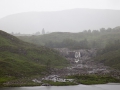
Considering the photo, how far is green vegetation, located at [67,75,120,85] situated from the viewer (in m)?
112

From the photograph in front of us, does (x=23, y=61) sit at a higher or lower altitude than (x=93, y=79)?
higher

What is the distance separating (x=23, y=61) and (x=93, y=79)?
5611cm

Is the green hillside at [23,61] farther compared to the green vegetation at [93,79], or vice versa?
the green hillside at [23,61]

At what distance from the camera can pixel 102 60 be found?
186 meters

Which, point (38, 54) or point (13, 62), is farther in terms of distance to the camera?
point (38, 54)

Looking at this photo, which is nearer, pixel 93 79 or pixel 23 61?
pixel 93 79

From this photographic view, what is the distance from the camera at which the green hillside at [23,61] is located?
122 m

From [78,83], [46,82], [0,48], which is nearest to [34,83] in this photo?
[46,82]

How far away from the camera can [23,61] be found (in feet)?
484

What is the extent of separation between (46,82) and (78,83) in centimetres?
1754

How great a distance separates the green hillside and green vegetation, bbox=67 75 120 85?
26.7 m

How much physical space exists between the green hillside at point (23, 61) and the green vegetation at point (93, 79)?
26.7 metres

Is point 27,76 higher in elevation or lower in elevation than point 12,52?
lower

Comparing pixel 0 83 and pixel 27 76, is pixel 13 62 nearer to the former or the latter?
pixel 27 76
